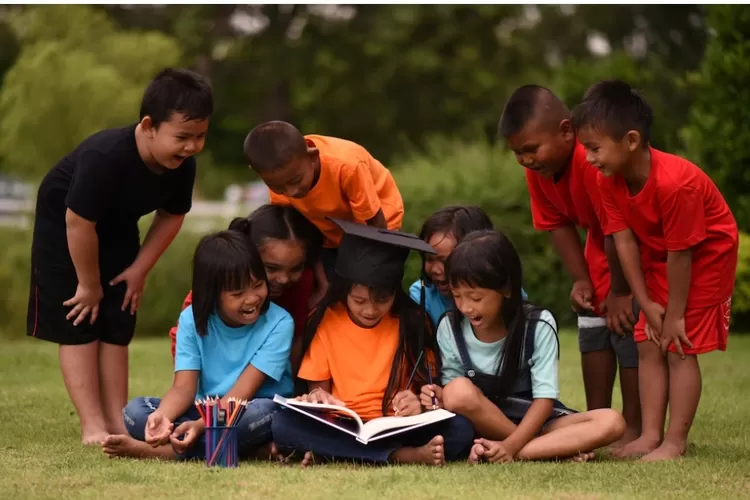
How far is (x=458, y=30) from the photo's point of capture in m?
28.0

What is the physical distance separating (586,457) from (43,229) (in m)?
2.68

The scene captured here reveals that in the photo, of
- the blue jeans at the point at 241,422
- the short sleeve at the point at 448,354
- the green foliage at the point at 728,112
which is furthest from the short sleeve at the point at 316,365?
the green foliage at the point at 728,112

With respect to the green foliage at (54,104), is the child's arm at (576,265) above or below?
below

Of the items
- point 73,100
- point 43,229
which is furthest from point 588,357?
point 73,100

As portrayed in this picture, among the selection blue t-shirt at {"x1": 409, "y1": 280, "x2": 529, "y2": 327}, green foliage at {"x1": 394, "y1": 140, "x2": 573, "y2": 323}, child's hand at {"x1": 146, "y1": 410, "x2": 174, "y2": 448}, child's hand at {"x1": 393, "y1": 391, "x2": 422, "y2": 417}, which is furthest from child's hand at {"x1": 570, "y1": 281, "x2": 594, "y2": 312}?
green foliage at {"x1": 394, "y1": 140, "x2": 573, "y2": 323}

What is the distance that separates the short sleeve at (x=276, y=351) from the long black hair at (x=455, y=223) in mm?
759

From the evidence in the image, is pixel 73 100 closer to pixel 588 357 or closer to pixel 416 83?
pixel 416 83

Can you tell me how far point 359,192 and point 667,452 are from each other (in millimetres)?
1746

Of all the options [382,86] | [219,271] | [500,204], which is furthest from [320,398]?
[382,86]

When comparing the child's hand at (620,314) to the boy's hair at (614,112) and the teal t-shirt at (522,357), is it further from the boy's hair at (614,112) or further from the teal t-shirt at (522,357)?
the boy's hair at (614,112)

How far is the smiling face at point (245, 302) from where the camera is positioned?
4906mm

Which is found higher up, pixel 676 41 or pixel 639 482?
pixel 676 41

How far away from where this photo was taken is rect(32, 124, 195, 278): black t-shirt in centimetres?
515

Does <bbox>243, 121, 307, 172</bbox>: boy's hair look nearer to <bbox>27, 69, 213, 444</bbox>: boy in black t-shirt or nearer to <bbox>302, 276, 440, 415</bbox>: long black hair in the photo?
<bbox>27, 69, 213, 444</bbox>: boy in black t-shirt
